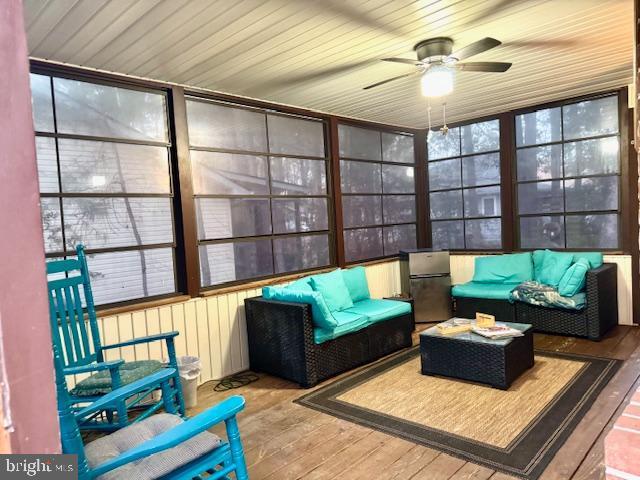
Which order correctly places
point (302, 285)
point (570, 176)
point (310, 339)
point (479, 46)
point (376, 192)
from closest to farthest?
point (479, 46) < point (310, 339) < point (302, 285) < point (570, 176) < point (376, 192)

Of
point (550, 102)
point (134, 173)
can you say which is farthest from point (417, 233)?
point (134, 173)

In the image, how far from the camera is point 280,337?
3.42m

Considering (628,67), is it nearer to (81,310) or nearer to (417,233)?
(417,233)

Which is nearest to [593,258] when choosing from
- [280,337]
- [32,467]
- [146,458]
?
[280,337]

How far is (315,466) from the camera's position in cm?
219

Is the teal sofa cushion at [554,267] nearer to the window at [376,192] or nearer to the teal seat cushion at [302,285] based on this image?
the window at [376,192]

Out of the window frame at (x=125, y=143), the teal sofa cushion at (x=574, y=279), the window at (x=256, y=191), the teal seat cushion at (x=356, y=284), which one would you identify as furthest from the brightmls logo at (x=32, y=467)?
the teal sofa cushion at (x=574, y=279)

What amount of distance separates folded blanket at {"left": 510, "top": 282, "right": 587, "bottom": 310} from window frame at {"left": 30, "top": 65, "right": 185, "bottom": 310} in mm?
3232

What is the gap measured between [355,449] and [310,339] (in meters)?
1.02

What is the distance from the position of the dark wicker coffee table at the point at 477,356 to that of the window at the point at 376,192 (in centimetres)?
189

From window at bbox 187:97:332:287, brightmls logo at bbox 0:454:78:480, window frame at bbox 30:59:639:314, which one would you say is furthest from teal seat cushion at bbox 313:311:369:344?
brightmls logo at bbox 0:454:78:480

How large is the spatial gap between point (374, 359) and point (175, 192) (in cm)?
224

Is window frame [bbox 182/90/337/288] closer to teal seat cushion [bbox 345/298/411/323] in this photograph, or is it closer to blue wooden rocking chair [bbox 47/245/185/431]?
teal seat cushion [bbox 345/298/411/323]

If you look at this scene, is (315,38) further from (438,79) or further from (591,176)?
(591,176)
